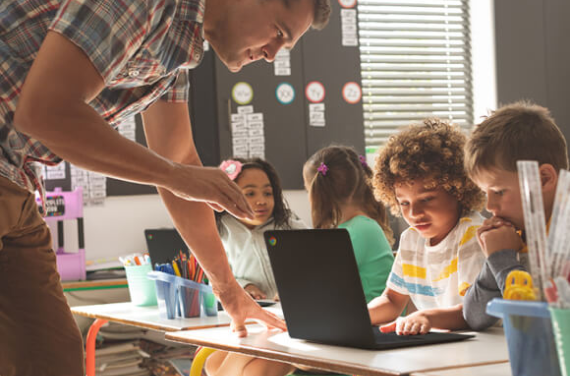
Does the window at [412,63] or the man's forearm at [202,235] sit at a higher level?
the window at [412,63]

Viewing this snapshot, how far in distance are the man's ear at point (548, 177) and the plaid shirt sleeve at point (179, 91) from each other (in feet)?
2.45

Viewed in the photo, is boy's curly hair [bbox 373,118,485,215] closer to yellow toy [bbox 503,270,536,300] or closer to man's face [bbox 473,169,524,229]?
man's face [bbox 473,169,524,229]

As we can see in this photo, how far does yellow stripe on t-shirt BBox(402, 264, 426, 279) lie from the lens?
1.77 metres

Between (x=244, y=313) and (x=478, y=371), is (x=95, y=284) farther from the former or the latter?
(x=478, y=371)

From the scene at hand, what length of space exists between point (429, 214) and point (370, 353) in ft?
2.20

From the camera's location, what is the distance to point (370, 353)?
3.88 feet

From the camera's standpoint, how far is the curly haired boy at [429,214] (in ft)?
5.71

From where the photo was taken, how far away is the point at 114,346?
10.5ft

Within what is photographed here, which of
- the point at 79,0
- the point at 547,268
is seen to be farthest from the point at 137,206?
the point at 547,268

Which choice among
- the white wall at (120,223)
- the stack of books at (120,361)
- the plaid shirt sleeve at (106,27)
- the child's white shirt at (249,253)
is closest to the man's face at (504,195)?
the plaid shirt sleeve at (106,27)

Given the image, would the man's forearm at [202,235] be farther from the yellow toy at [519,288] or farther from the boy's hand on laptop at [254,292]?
the boy's hand on laptop at [254,292]

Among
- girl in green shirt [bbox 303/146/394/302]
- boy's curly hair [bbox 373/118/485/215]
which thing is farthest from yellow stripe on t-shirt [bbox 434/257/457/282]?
girl in green shirt [bbox 303/146/394/302]

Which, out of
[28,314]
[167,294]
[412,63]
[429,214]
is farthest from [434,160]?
[412,63]

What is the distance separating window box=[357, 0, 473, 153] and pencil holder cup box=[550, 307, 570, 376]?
3.46 m
